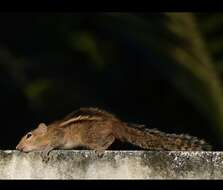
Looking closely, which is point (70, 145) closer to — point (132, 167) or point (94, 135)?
point (94, 135)

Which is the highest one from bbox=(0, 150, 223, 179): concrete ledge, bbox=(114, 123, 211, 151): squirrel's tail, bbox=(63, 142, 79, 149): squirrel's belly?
bbox=(63, 142, 79, 149): squirrel's belly

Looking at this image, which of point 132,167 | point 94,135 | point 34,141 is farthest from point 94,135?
point 132,167

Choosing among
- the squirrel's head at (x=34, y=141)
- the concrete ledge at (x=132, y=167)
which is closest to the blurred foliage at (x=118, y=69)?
the squirrel's head at (x=34, y=141)

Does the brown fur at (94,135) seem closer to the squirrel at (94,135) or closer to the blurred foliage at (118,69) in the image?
the squirrel at (94,135)

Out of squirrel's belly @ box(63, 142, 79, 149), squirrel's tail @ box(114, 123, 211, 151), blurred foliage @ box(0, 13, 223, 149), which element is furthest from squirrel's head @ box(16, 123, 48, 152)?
blurred foliage @ box(0, 13, 223, 149)

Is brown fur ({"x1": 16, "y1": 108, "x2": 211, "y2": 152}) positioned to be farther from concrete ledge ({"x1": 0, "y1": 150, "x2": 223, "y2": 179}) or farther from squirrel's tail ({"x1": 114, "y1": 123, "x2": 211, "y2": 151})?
concrete ledge ({"x1": 0, "y1": 150, "x2": 223, "y2": 179})
